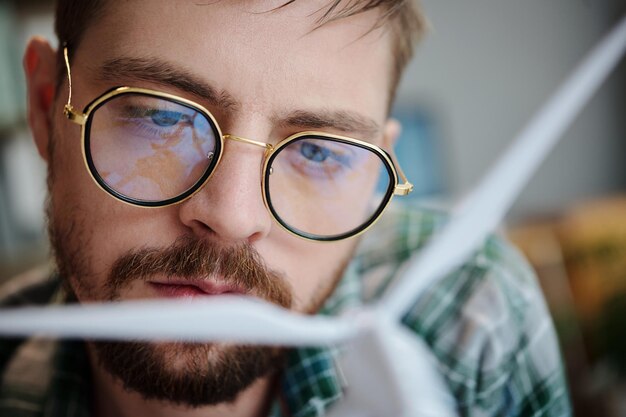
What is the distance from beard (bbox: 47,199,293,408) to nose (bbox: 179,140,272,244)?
0.06 feet

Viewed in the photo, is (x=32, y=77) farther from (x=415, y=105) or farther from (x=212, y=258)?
(x=415, y=105)

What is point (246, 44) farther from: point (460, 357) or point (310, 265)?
point (460, 357)

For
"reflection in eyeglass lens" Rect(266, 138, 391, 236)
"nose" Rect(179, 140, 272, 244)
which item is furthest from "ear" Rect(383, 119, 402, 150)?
"nose" Rect(179, 140, 272, 244)

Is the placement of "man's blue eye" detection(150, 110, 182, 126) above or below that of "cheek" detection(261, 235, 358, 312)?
above

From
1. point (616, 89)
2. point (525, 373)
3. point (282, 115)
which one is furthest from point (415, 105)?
point (282, 115)

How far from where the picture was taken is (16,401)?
55cm

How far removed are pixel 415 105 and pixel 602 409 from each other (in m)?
1.36

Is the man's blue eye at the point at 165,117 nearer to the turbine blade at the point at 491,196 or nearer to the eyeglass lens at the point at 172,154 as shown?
the eyeglass lens at the point at 172,154

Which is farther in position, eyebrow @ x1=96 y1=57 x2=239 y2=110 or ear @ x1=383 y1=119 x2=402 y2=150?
ear @ x1=383 y1=119 x2=402 y2=150

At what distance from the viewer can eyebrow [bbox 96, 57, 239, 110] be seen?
0.36 metres

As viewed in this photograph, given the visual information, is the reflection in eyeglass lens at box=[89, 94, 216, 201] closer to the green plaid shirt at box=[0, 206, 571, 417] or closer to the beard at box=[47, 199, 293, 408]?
the beard at box=[47, 199, 293, 408]

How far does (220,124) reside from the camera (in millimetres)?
366

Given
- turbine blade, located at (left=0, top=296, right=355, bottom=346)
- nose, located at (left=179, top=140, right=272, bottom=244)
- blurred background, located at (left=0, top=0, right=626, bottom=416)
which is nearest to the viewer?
turbine blade, located at (left=0, top=296, right=355, bottom=346)

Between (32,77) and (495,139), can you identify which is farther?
(495,139)
